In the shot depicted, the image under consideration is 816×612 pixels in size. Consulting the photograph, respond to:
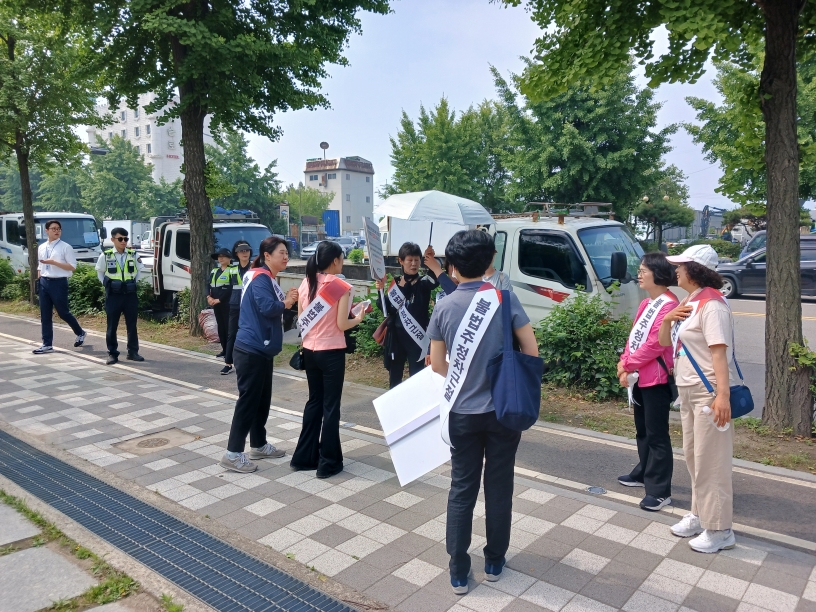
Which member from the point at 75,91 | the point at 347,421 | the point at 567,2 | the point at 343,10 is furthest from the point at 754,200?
the point at 75,91

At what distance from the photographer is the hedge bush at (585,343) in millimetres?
7344

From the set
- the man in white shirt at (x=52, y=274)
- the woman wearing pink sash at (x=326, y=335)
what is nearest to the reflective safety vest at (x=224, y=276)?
the man in white shirt at (x=52, y=274)

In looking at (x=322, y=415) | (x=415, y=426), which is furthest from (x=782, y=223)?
(x=322, y=415)

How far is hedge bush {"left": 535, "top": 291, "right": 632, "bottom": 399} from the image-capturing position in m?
7.34

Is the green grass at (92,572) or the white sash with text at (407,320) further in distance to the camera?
the white sash with text at (407,320)

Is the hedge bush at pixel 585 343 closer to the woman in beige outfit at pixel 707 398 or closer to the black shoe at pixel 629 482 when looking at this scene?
the black shoe at pixel 629 482

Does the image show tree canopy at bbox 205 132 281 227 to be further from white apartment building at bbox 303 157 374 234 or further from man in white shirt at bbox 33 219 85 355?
white apartment building at bbox 303 157 374 234

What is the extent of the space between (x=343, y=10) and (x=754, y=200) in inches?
298

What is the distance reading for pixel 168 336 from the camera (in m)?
12.2

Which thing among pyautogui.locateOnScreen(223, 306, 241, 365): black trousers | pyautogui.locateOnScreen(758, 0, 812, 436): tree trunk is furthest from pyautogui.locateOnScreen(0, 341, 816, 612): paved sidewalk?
pyautogui.locateOnScreen(758, 0, 812, 436): tree trunk

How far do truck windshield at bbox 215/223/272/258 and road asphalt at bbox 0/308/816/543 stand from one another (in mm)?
4248

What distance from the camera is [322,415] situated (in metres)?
5.22

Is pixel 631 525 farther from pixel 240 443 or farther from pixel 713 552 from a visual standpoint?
pixel 240 443

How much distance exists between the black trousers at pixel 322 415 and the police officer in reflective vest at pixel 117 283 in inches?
222
